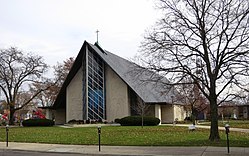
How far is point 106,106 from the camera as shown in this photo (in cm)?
5012

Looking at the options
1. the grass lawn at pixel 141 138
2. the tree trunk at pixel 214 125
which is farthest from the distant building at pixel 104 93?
the tree trunk at pixel 214 125

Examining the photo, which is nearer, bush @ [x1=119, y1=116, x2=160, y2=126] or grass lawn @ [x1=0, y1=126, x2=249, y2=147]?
grass lawn @ [x1=0, y1=126, x2=249, y2=147]

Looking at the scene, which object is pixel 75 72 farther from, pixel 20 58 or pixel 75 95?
pixel 20 58

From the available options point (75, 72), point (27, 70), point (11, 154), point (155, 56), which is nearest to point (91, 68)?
point (75, 72)

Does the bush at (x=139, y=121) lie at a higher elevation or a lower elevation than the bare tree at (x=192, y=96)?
lower

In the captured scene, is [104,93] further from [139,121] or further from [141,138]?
[141,138]

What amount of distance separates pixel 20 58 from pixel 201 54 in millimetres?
41213

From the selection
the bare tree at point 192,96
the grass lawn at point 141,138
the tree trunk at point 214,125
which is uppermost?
the bare tree at point 192,96

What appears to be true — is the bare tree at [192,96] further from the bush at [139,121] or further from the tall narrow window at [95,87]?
the tall narrow window at [95,87]

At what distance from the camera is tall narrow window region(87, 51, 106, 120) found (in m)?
49.8

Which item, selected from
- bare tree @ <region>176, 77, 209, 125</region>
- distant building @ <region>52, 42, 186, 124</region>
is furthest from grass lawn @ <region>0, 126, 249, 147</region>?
distant building @ <region>52, 42, 186, 124</region>

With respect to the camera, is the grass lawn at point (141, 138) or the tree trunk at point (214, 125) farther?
the tree trunk at point (214, 125)

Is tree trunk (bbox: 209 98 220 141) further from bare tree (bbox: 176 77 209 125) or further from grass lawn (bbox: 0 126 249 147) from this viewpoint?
bare tree (bbox: 176 77 209 125)

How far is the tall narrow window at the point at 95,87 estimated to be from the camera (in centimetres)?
4981
